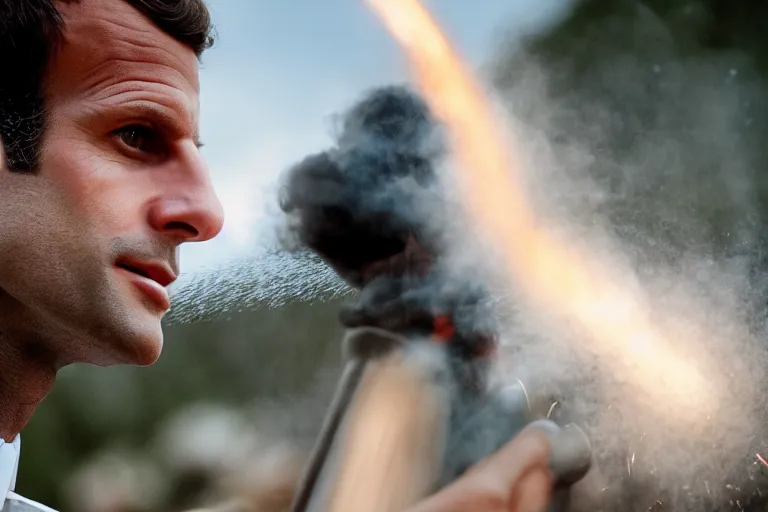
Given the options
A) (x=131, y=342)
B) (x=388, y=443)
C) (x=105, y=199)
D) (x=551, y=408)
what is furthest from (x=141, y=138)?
(x=551, y=408)

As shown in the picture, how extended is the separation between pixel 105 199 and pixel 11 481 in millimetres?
674

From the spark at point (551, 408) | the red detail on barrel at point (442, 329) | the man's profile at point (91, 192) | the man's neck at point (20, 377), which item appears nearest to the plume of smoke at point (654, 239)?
the spark at point (551, 408)

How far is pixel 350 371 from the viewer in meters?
1.67

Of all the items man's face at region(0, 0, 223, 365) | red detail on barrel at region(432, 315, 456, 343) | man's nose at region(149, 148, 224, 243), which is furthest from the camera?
red detail on barrel at region(432, 315, 456, 343)

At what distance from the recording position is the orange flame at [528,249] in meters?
1.77

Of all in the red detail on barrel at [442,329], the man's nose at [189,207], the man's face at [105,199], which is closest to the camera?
the man's face at [105,199]

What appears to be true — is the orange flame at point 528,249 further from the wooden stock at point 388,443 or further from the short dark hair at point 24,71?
the short dark hair at point 24,71

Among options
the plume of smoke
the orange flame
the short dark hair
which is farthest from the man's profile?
the orange flame

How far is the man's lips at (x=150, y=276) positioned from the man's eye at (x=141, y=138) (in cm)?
23

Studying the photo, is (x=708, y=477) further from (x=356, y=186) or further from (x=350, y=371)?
(x=356, y=186)

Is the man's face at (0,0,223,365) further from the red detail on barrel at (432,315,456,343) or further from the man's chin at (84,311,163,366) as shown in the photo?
the red detail on barrel at (432,315,456,343)

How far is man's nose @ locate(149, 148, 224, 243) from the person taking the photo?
153 centimetres

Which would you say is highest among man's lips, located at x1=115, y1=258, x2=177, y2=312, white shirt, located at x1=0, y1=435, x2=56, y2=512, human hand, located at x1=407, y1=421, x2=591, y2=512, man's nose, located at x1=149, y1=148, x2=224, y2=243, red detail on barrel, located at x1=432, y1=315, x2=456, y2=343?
man's nose, located at x1=149, y1=148, x2=224, y2=243

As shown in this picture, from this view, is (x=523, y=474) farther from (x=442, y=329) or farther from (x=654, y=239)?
(x=654, y=239)
